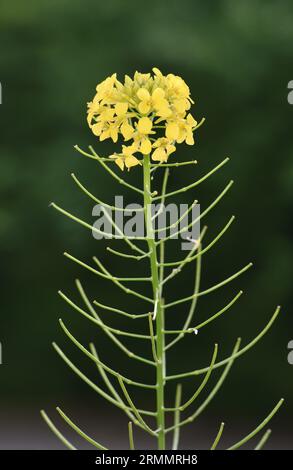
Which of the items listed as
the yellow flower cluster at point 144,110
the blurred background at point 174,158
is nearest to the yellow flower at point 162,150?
the yellow flower cluster at point 144,110

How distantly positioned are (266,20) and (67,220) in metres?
1.52

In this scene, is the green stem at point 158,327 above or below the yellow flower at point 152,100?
below

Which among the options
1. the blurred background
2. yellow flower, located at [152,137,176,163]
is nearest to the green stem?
yellow flower, located at [152,137,176,163]

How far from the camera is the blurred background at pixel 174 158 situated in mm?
4602

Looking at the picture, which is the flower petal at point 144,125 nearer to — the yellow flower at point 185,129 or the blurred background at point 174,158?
the yellow flower at point 185,129

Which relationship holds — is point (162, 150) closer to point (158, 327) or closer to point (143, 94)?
point (143, 94)

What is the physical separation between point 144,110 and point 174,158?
321 centimetres

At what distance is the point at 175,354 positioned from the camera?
510 cm

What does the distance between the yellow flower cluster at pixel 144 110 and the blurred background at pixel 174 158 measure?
9.90 feet

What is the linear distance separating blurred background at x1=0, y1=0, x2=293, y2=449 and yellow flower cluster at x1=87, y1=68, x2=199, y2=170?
3019 millimetres

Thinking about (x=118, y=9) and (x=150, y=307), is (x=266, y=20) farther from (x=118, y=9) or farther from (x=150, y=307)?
(x=150, y=307)

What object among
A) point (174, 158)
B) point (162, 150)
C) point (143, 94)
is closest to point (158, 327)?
point (162, 150)

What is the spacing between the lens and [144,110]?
59.9 inches

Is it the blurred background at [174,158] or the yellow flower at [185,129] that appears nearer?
the yellow flower at [185,129]
